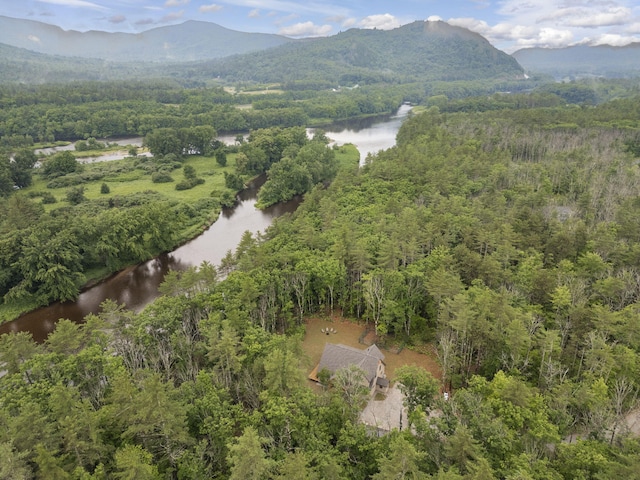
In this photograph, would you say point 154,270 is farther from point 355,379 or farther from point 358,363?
point 355,379

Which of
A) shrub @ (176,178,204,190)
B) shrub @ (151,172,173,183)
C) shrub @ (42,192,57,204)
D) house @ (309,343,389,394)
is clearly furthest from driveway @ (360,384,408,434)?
shrub @ (151,172,173,183)

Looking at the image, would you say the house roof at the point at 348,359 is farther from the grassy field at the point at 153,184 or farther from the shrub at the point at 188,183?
the shrub at the point at 188,183

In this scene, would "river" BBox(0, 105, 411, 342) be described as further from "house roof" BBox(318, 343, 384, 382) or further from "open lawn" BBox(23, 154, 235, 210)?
"house roof" BBox(318, 343, 384, 382)

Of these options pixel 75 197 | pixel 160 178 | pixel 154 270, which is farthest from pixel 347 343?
pixel 160 178

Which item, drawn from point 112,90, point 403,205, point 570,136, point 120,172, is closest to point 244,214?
point 403,205

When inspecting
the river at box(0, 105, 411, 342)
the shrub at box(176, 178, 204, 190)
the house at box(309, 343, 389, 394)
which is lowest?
the river at box(0, 105, 411, 342)

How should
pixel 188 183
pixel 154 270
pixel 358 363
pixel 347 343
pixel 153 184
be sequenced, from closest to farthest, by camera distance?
pixel 358 363, pixel 347 343, pixel 154 270, pixel 188 183, pixel 153 184

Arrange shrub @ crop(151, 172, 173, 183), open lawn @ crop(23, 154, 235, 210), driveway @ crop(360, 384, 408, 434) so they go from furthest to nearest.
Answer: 1. shrub @ crop(151, 172, 173, 183)
2. open lawn @ crop(23, 154, 235, 210)
3. driveway @ crop(360, 384, 408, 434)

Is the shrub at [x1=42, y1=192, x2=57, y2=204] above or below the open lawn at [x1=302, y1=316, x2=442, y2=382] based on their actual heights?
above
